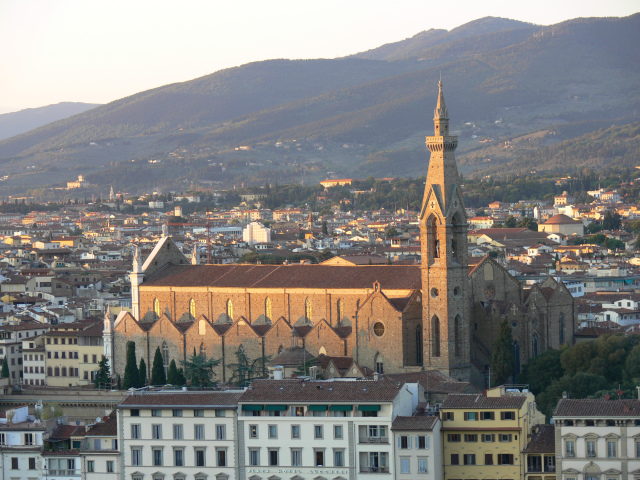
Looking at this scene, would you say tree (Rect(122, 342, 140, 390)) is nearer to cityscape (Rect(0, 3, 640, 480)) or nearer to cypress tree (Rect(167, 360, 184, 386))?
cityscape (Rect(0, 3, 640, 480))

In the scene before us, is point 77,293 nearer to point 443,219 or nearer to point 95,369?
point 95,369

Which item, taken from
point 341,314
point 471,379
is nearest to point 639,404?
point 471,379

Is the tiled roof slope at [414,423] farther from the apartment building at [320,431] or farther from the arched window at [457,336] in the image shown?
the arched window at [457,336]

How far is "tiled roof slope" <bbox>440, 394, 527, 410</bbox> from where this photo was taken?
52.0 meters

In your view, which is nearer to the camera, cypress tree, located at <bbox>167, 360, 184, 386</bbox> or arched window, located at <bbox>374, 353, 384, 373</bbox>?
arched window, located at <bbox>374, 353, 384, 373</bbox>

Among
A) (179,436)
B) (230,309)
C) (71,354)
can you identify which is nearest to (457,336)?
(230,309)

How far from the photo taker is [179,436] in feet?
176

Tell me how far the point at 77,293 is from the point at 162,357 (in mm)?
38982

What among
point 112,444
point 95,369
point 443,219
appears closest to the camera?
point 112,444

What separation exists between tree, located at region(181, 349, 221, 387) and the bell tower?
34.9 ft

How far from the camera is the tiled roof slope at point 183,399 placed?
53406 mm

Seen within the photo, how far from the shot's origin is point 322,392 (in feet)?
173

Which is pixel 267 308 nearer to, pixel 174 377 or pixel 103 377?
pixel 174 377

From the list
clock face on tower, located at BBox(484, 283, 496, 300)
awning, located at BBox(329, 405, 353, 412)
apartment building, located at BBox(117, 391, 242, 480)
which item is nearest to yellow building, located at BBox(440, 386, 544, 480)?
awning, located at BBox(329, 405, 353, 412)
